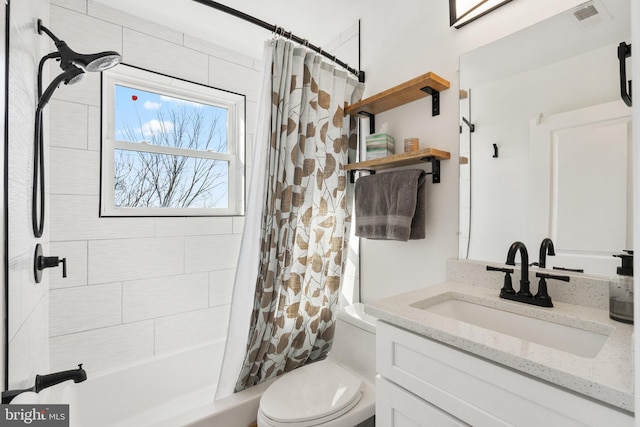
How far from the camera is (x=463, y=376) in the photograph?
0.81 m

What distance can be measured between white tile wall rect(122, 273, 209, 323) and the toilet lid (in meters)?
0.94

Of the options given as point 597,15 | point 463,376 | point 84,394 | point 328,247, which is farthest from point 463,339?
point 84,394

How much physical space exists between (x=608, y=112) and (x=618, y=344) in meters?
0.74

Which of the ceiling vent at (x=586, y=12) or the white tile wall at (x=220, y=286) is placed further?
the white tile wall at (x=220, y=286)

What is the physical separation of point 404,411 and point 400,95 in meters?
1.43

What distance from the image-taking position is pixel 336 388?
4.53 ft

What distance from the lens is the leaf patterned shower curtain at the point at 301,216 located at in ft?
5.08

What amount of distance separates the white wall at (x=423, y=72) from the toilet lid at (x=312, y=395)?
1.88ft

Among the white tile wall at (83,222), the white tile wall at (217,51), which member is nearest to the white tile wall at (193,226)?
the white tile wall at (83,222)

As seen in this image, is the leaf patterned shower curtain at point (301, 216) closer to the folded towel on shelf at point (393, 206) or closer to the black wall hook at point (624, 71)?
the folded towel on shelf at point (393, 206)

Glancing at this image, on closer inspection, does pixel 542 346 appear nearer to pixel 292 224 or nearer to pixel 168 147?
pixel 292 224

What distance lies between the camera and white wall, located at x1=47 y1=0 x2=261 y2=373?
1.68 meters

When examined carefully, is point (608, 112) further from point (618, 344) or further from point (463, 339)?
point (463, 339)

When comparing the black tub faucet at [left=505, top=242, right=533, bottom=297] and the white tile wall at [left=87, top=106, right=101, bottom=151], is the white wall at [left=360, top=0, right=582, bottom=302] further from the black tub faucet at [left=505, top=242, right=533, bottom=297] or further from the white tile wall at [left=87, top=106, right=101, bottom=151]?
the white tile wall at [left=87, top=106, right=101, bottom=151]
